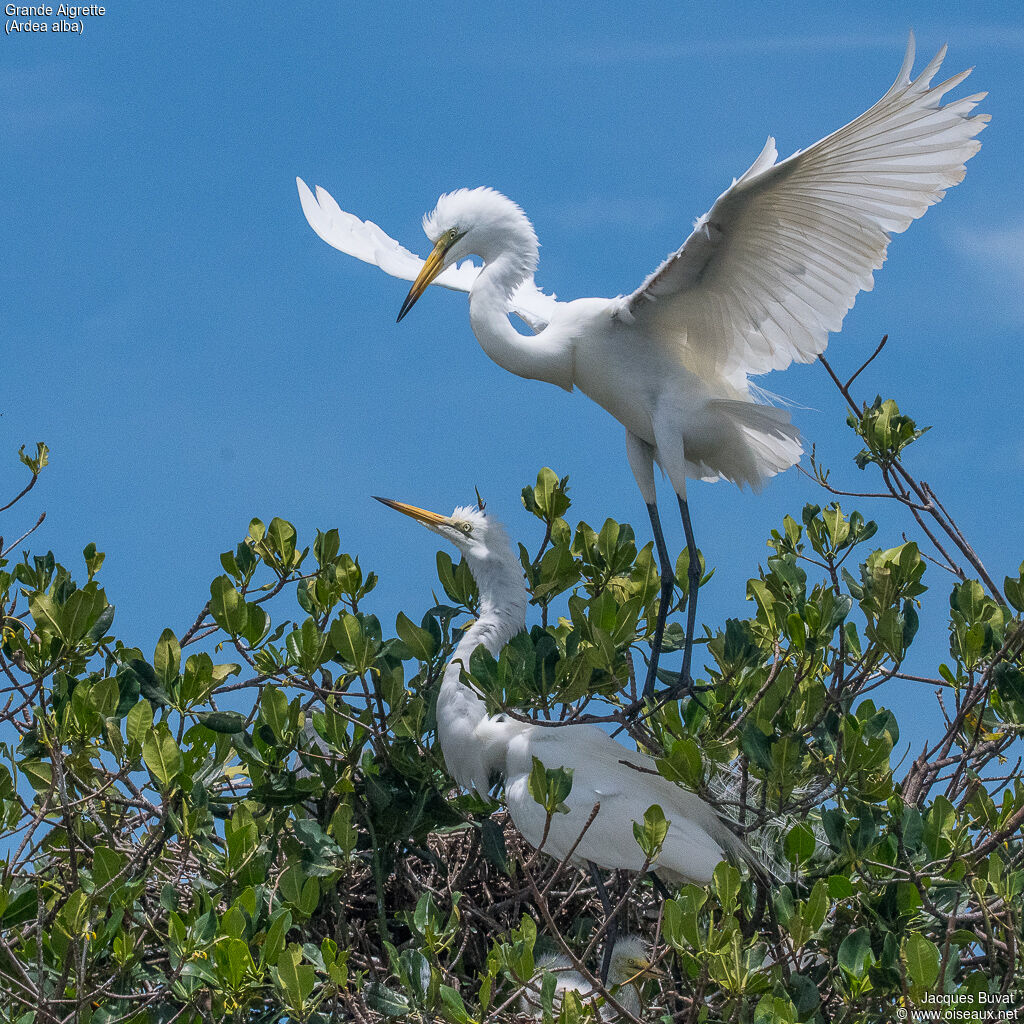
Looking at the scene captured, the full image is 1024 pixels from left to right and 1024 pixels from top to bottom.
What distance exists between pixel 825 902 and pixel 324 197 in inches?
154

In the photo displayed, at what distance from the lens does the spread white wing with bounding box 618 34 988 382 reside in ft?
10.9

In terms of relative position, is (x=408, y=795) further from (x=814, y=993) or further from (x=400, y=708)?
(x=814, y=993)

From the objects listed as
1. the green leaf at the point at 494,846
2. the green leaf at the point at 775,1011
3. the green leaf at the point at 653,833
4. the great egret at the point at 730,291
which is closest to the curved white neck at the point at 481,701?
the green leaf at the point at 494,846

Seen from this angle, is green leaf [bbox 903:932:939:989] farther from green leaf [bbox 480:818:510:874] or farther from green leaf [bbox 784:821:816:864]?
green leaf [bbox 480:818:510:874]

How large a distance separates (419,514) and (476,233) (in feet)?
4.00

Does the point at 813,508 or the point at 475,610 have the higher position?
the point at 813,508

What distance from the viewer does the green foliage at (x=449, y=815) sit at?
8.00 feet

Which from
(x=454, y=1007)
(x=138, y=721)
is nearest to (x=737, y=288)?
(x=138, y=721)

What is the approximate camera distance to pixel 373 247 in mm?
5273

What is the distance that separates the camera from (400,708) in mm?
3072

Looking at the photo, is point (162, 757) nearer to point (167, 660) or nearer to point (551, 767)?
point (167, 660)

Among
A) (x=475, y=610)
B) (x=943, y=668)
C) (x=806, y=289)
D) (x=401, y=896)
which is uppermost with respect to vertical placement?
(x=806, y=289)

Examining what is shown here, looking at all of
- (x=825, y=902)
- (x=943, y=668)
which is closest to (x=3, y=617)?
(x=825, y=902)

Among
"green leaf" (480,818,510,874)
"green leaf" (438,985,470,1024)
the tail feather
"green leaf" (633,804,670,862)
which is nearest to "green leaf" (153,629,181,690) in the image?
"green leaf" (480,818,510,874)
